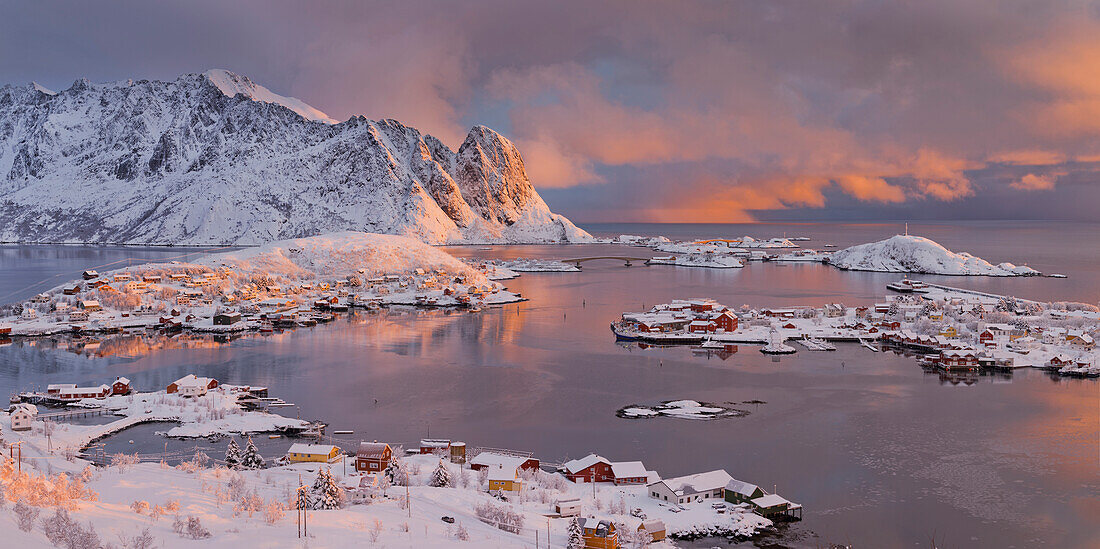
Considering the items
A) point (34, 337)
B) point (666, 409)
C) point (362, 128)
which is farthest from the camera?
point (362, 128)

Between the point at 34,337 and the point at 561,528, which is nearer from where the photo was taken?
the point at 561,528

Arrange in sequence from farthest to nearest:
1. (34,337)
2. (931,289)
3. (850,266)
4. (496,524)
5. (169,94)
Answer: (169,94) → (850,266) → (931,289) → (34,337) → (496,524)

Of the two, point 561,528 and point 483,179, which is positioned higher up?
point 483,179

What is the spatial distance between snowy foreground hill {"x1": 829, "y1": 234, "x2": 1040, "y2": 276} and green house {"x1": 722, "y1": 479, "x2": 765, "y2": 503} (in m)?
67.6

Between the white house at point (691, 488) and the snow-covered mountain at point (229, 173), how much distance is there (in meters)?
112

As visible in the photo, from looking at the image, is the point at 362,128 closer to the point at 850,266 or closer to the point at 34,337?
the point at 850,266

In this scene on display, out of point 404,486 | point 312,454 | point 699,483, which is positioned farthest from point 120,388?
point 699,483

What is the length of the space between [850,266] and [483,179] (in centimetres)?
9209

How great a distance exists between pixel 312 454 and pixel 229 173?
132002 millimetres

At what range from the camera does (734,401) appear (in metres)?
23.6

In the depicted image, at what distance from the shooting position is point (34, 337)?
37.4 m

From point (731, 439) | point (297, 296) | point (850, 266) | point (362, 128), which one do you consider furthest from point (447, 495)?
point (362, 128)

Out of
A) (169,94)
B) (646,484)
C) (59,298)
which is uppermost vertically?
(169,94)

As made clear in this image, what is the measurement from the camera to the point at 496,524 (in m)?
12.1
